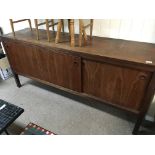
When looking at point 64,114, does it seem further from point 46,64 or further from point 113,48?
point 113,48

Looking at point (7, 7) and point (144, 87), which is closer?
point (144, 87)

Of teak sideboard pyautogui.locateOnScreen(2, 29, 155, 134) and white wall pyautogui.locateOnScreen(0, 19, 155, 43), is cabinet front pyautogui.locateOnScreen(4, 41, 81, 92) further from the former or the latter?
white wall pyautogui.locateOnScreen(0, 19, 155, 43)

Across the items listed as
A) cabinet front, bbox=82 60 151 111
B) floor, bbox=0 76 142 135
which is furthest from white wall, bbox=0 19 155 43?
floor, bbox=0 76 142 135

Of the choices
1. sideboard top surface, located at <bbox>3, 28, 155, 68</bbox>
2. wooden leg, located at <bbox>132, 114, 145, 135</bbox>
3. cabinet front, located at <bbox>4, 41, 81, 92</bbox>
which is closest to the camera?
sideboard top surface, located at <bbox>3, 28, 155, 68</bbox>

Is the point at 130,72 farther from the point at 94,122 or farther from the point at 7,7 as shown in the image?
the point at 7,7

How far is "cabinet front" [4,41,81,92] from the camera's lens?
57.9 inches

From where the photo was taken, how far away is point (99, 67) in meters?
1.31

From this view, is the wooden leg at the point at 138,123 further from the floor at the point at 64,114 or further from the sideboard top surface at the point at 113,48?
the sideboard top surface at the point at 113,48

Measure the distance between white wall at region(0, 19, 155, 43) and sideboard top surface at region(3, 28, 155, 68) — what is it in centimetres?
6

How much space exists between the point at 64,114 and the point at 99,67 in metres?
0.79
